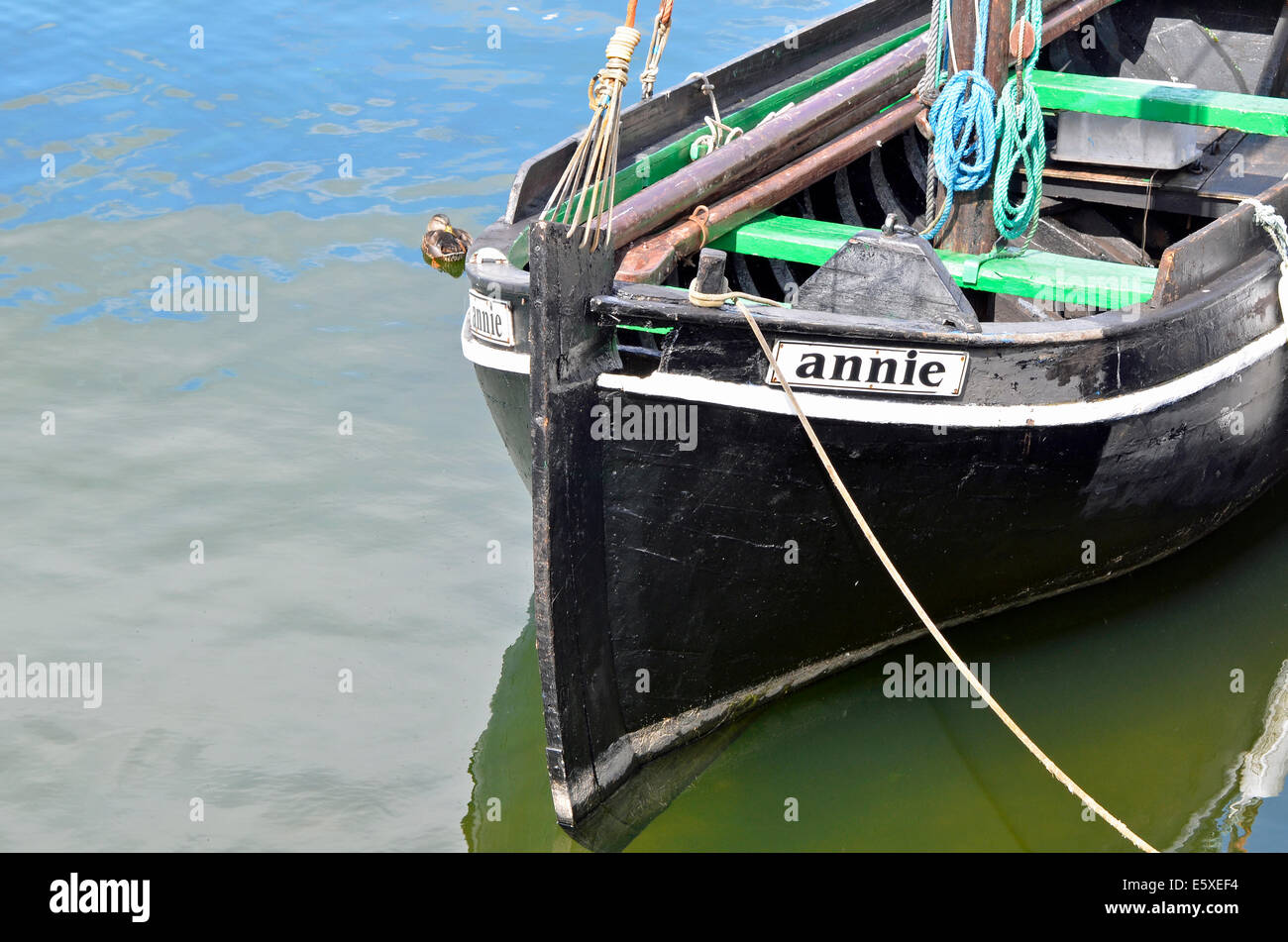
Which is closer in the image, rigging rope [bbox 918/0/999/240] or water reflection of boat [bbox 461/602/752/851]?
water reflection of boat [bbox 461/602/752/851]

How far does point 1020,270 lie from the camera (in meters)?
4.91

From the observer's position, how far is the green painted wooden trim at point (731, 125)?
18.0ft

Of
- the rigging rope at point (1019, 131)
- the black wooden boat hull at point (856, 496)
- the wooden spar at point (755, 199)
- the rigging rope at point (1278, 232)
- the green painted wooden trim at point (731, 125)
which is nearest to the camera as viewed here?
the black wooden boat hull at point (856, 496)

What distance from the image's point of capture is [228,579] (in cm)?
575

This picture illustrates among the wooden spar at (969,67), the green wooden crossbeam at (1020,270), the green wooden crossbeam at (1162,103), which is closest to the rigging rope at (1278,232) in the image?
the green wooden crossbeam at (1020,270)

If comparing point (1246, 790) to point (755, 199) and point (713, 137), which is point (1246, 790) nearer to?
point (755, 199)

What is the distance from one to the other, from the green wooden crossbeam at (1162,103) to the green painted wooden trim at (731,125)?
1.05 metres

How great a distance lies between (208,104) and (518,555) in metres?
6.37

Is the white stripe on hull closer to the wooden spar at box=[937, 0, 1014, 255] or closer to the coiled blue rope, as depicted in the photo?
the wooden spar at box=[937, 0, 1014, 255]

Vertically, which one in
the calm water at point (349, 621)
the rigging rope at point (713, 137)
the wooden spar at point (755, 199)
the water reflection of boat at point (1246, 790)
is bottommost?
the water reflection of boat at point (1246, 790)

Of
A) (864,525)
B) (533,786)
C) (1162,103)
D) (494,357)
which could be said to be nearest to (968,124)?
(1162,103)

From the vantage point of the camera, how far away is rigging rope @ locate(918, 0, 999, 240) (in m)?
4.92

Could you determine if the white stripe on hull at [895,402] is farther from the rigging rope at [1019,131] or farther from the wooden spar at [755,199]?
the rigging rope at [1019,131]

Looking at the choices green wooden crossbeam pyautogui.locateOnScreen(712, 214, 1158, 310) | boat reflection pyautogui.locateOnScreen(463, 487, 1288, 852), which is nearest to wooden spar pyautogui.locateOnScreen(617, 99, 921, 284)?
green wooden crossbeam pyautogui.locateOnScreen(712, 214, 1158, 310)
